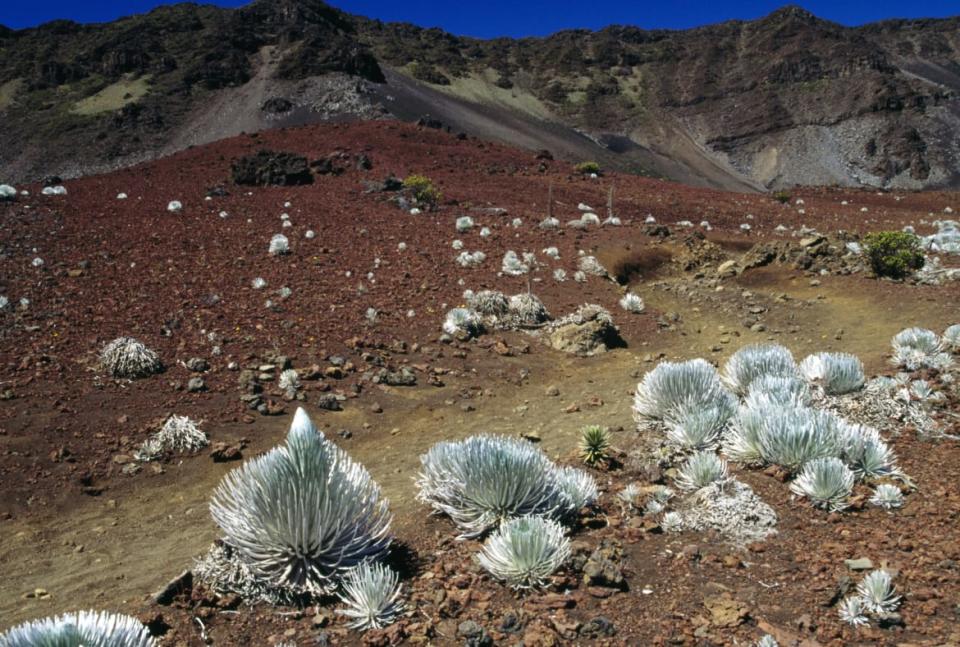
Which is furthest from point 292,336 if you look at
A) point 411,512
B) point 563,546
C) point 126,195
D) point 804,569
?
point 126,195

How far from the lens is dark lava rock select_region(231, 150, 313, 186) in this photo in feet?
56.7

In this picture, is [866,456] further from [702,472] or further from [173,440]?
[173,440]

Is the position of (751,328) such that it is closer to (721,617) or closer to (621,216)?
(721,617)

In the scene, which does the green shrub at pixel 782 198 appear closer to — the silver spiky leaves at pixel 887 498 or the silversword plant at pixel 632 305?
the silversword plant at pixel 632 305

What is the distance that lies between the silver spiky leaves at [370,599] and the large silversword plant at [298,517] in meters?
0.12

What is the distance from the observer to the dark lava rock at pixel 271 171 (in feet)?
56.7

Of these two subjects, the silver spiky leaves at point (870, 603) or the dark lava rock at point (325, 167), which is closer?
the silver spiky leaves at point (870, 603)

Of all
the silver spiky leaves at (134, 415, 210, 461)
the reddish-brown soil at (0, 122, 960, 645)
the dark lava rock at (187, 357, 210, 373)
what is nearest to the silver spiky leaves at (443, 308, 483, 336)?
the reddish-brown soil at (0, 122, 960, 645)

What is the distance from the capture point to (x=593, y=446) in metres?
4.15

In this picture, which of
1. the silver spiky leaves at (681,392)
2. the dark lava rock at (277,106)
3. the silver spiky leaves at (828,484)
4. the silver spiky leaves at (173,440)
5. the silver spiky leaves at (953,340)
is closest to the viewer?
the silver spiky leaves at (828,484)

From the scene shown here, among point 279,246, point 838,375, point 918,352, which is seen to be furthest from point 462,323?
point 918,352

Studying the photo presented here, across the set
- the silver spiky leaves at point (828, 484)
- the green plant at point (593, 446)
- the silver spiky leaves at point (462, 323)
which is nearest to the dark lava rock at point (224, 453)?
the green plant at point (593, 446)

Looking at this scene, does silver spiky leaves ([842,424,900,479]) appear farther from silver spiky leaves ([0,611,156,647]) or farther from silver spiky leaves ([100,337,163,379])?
silver spiky leaves ([100,337,163,379])

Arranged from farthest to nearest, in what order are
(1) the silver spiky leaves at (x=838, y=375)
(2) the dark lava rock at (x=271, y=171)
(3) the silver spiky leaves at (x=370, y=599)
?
(2) the dark lava rock at (x=271, y=171) → (1) the silver spiky leaves at (x=838, y=375) → (3) the silver spiky leaves at (x=370, y=599)
